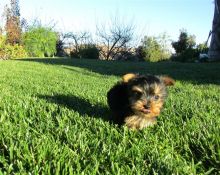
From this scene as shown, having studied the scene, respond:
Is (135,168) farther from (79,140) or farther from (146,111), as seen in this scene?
(146,111)

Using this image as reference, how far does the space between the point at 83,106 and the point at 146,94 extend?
6.82ft

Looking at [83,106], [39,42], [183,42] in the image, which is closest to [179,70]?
[83,106]

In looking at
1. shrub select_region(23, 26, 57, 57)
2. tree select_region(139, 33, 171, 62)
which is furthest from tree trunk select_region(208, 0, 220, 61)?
shrub select_region(23, 26, 57, 57)

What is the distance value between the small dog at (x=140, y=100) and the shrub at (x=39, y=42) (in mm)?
46791

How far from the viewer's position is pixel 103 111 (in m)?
5.95

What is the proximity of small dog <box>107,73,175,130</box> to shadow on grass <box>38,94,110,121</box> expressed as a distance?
0.44 meters

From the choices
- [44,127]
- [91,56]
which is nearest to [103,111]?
[44,127]

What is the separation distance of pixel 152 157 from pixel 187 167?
13.7 inches

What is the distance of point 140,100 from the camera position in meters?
4.39

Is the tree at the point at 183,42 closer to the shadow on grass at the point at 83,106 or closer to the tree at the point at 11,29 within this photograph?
the tree at the point at 11,29

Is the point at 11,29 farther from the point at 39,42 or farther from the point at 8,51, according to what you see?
the point at 8,51

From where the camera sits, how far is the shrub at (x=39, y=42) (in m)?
51.3

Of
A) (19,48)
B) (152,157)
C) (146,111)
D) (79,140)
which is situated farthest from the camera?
(19,48)

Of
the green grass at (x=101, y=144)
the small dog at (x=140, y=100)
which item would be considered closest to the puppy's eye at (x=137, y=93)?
the small dog at (x=140, y=100)
